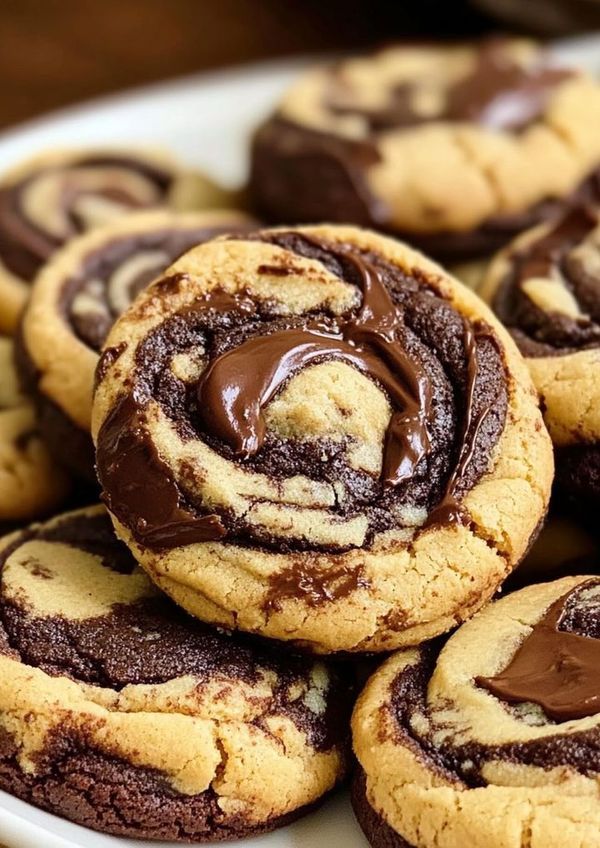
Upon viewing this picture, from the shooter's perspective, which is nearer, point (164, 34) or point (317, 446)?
point (317, 446)

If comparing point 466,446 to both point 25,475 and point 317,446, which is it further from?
point 25,475

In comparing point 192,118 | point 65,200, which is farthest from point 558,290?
point 192,118

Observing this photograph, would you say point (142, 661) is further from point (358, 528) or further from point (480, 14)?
point (480, 14)

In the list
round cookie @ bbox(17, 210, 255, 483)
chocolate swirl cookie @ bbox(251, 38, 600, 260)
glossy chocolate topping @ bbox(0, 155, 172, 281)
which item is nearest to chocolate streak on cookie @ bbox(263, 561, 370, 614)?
round cookie @ bbox(17, 210, 255, 483)

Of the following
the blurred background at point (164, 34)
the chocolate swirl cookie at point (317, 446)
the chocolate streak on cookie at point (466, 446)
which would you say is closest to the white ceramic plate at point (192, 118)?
the blurred background at point (164, 34)

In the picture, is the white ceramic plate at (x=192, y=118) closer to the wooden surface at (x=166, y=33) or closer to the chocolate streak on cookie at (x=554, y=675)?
the wooden surface at (x=166, y=33)

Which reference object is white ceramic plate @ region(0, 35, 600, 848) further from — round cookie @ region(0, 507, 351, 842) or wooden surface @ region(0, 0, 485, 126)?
round cookie @ region(0, 507, 351, 842)
